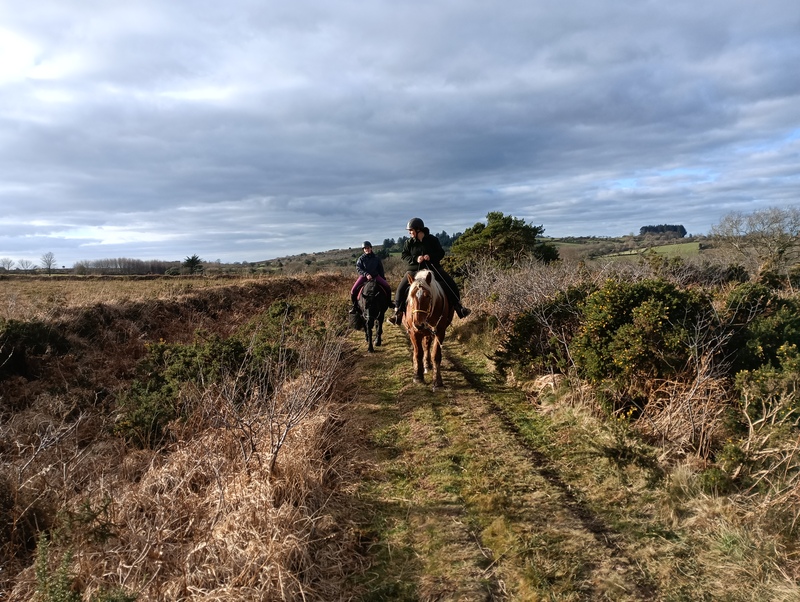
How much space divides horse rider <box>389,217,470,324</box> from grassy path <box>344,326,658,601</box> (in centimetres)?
254

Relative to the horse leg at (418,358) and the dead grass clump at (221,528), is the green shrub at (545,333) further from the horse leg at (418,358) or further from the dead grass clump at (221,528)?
the dead grass clump at (221,528)

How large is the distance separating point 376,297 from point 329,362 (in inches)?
226

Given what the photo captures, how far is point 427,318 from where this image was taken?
25.0 ft

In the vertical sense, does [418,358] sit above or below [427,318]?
below

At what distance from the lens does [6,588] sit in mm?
3459

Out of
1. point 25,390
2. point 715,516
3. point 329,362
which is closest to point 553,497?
point 715,516

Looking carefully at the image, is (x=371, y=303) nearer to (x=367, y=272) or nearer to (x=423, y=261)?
(x=367, y=272)

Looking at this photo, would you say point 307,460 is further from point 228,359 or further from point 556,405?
point 228,359

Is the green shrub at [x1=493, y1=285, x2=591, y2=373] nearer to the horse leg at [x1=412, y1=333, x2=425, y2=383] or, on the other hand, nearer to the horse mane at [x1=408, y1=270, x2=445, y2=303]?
the horse leg at [x1=412, y1=333, x2=425, y2=383]

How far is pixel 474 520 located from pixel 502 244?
19088 mm

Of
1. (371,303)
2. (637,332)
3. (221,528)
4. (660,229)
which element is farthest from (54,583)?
(660,229)

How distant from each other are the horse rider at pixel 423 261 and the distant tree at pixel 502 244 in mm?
11689

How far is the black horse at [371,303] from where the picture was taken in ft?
36.6

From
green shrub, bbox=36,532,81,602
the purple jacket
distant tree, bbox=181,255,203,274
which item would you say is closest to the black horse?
the purple jacket
